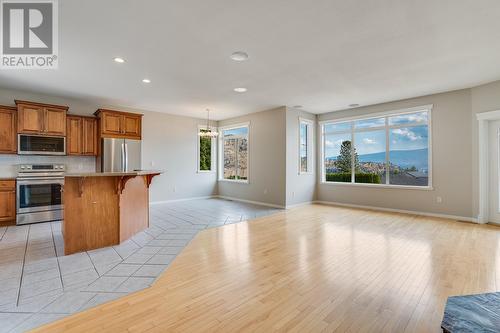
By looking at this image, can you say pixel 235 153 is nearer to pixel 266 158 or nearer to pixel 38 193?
pixel 266 158

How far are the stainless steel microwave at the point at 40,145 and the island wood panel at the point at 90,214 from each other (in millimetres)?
2775

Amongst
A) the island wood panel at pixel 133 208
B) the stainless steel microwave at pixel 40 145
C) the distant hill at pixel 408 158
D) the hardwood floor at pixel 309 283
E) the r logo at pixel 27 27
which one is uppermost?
the r logo at pixel 27 27

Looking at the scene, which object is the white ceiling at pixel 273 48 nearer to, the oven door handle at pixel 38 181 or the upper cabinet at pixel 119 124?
the upper cabinet at pixel 119 124

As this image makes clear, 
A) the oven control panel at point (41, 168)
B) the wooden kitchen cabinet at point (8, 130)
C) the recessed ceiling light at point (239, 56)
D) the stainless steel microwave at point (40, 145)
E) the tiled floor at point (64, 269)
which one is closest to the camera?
the tiled floor at point (64, 269)

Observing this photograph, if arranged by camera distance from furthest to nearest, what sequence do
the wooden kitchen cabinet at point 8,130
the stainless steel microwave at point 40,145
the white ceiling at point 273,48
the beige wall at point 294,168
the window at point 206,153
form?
the window at point 206,153 → the beige wall at point 294,168 → the stainless steel microwave at point 40,145 → the wooden kitchen cabinet at point 8,130 → the white ceiling at point 273,48

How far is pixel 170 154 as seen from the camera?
293 inches

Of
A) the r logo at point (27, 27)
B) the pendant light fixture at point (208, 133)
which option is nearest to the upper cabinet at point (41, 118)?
the r logo at point (27, 27)

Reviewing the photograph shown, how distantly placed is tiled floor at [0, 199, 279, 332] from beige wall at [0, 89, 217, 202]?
8.65ft

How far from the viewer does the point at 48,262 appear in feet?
9.61

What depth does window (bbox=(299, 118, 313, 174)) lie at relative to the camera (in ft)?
23.5

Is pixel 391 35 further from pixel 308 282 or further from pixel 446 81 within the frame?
pixel 308 282

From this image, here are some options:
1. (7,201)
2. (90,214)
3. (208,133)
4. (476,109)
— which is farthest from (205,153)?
(476,109)

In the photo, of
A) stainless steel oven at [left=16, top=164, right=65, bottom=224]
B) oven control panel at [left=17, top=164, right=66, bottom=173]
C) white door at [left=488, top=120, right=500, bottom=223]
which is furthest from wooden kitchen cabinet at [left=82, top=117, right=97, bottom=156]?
white door at [left=488, top=120, right=500, bottom=223]

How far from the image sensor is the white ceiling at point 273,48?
8.11 feet
